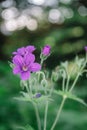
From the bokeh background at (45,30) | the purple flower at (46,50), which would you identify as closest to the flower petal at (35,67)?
the purple flower at (46,50)

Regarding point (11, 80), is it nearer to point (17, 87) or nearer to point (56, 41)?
point (17, 87)

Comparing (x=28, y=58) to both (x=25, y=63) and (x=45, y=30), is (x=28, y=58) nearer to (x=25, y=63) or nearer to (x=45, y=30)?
(x=25, y=63)

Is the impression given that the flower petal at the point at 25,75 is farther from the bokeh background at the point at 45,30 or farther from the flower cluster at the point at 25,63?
the bokeh background at the point at 45,30

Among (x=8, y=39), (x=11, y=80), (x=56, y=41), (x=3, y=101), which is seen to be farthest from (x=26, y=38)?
(x=3, y=101)

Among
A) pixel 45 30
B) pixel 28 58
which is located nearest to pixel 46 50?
pixel 28 58

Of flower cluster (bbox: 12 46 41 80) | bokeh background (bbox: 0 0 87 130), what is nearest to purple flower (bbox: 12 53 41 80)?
flower cluster (bbox: 12 46 41 80)

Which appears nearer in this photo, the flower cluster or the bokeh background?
the flower cluster

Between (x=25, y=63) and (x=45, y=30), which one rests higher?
(x=25, y=63)

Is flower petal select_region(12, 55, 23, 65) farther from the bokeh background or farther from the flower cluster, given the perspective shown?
the bokeh background

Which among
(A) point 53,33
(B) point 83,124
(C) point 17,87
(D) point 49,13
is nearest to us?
(B) point 83,124
